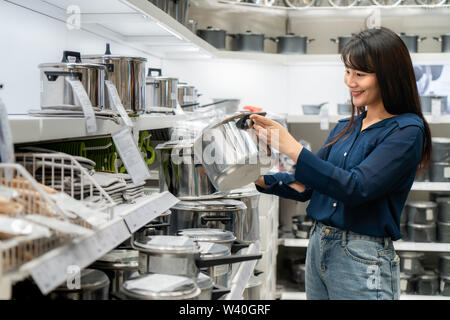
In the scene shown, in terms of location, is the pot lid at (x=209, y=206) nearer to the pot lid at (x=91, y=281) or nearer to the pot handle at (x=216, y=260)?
the pot handle at (x=216, y=260)

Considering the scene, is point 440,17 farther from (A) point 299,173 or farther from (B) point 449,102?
(A) point 299,173

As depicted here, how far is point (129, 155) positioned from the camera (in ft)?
4.84

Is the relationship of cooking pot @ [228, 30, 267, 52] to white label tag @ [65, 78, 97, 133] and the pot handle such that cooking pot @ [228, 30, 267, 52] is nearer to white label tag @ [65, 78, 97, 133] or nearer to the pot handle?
the pot handle

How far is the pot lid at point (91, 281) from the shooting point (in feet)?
4.40

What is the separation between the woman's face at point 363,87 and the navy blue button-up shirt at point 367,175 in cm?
9

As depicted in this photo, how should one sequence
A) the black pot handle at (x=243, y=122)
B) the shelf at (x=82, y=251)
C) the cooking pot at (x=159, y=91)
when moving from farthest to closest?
1. the cooking pot at (x=159, y=91)
2. the black pot handle at (x=243, y=122)
3. the shelf at (x=82, y=251)

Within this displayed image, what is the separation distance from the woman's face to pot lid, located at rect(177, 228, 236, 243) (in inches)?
27.1

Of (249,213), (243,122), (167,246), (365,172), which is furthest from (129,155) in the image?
(249,213)

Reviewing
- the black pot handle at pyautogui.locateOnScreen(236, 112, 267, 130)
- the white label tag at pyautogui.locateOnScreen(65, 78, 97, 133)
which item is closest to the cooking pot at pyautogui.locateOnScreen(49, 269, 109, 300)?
the white label tag at pyautogui.locateOnScreen(65, 78, 97, 133)

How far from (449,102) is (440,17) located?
800 millimetres

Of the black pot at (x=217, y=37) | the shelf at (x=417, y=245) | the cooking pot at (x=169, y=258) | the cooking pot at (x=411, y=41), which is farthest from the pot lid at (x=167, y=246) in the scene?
the cooking pot at (x=411, y=41)

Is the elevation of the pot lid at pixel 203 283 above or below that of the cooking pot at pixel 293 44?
below
